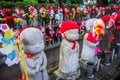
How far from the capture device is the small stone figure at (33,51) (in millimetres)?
4156

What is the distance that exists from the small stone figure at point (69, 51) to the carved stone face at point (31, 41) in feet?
3.20

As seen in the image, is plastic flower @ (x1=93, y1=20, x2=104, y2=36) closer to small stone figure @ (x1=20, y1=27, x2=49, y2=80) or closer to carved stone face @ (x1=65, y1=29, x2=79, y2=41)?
carved stone face @ (x1=65, y1=29, x2=79, y2=41)

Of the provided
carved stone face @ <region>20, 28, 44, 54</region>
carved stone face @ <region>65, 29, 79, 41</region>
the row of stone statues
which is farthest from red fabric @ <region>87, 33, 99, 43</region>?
carved stone face @ <region>20, 28, 44, 54</region>

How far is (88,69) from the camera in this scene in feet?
18.2

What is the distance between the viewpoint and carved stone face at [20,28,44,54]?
13.6 ft

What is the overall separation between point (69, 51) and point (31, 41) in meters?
1.18

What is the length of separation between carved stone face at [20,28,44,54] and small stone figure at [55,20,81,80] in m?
0.98

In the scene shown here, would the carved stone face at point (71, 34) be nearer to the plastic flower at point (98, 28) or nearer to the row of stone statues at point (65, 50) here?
the row of stone statues at point (65, 50)

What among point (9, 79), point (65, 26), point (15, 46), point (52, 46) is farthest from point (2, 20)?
point (15, 46)

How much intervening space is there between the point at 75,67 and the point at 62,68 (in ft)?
0.98

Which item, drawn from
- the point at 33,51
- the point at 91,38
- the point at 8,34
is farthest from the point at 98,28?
the point at 8,34

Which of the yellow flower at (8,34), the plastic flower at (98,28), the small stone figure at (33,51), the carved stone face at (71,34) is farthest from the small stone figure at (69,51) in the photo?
the yellow flower at (8,34)

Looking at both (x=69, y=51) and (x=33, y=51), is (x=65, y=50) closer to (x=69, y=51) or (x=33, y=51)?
(x=69, y=51)

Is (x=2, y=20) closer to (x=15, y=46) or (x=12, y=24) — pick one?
(x=12, y=24)
